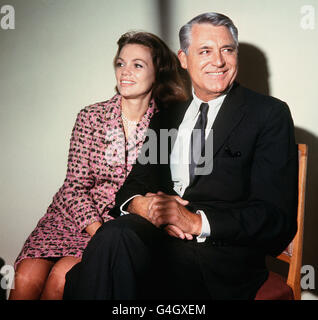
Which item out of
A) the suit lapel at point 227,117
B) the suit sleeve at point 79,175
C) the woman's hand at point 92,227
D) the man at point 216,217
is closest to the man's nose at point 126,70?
the suit sleeve at point 79,175

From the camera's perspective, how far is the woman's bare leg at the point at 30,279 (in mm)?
1658

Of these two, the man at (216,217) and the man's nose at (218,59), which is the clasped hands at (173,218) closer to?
the man at (216,217)

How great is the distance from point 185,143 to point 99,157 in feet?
1.53

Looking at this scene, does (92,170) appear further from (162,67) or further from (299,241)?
(299,241)

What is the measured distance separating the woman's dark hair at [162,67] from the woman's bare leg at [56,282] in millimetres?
998

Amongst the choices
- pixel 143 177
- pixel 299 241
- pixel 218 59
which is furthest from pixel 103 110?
pixel 299 241

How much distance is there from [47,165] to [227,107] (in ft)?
4.15

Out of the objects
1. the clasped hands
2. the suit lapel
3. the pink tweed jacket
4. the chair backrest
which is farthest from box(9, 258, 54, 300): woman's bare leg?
the chair backrest

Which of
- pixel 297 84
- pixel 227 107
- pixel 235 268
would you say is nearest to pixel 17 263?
pixel 235 268

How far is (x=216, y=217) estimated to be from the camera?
1.34m

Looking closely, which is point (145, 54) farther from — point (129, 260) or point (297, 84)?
point (129, 260)

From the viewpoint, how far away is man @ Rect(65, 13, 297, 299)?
3.95ft

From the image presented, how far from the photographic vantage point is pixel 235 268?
4.41ft
